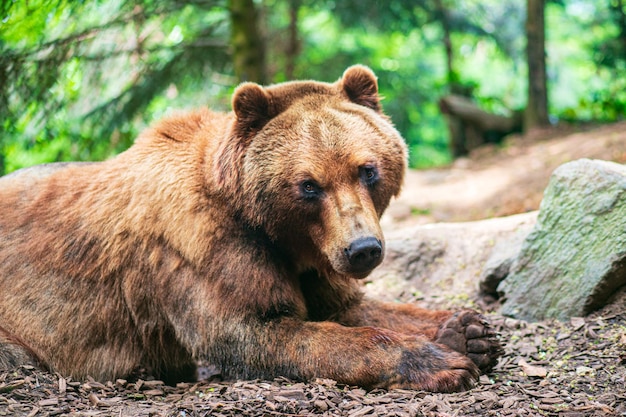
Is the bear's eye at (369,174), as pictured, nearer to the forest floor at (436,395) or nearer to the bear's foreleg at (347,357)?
the bear's foreleg at (347,357)

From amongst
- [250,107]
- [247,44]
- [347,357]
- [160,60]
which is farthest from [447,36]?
[347,357]

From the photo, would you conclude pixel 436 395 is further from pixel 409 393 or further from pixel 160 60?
pixel 160 60

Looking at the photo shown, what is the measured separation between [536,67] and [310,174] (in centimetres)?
1063

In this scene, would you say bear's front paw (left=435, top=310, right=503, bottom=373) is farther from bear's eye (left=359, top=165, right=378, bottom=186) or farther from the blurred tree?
the blurred tree

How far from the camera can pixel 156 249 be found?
4691mm

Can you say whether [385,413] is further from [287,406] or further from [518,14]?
[518,14]

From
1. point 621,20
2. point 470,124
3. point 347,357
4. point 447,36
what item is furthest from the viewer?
point 447,36

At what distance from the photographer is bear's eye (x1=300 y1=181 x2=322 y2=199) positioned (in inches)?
172

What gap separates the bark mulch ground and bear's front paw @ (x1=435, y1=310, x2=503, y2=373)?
Answer: 13 centimetres

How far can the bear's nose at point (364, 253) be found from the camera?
4004 millimetres

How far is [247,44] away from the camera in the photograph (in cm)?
1073

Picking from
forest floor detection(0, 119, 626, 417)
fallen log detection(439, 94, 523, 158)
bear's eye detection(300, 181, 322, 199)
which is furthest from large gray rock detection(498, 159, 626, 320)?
fallen log detection(439, 94, 523, 158)

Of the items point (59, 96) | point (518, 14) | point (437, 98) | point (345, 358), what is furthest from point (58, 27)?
point (518, 14)

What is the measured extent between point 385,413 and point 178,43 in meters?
8.99
